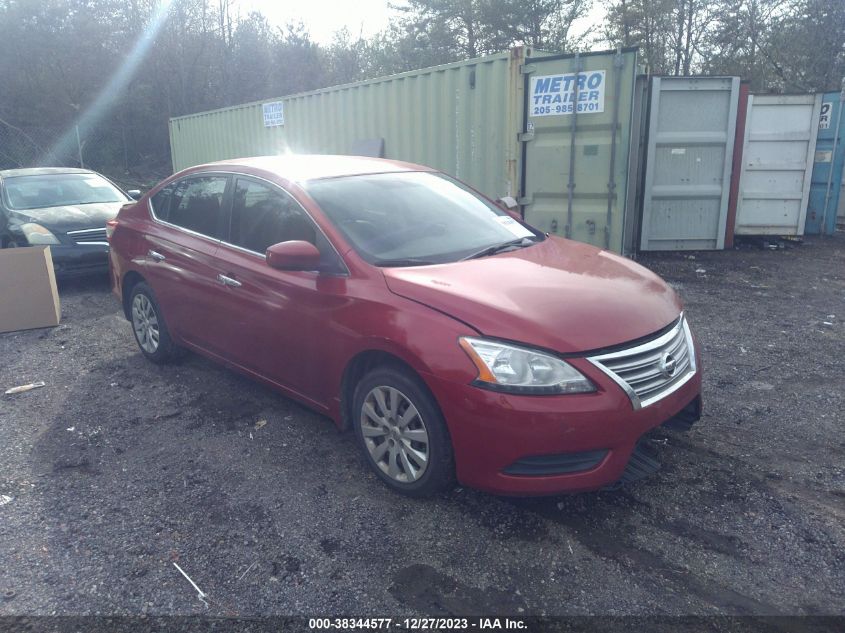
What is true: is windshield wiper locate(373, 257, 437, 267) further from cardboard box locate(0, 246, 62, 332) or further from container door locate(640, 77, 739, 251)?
container door locate(640, 77, 739, 251)

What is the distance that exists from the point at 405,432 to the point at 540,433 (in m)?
0.71

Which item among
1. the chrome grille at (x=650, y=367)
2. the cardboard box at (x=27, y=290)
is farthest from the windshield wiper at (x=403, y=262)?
the cardboard box at (x=27, y=290)

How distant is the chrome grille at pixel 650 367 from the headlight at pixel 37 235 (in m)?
7.19

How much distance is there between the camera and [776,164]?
1015 centimetres

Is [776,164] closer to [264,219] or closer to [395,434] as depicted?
[264,219]

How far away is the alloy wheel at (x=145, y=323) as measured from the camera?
514 cm

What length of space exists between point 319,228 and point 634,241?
7129 mm

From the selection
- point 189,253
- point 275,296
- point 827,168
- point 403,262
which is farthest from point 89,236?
point 827,168

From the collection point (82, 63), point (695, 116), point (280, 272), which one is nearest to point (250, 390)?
point (280, 272)

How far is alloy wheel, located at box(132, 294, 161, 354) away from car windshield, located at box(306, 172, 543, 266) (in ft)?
6.93

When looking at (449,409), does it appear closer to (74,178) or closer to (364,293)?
(364,293)

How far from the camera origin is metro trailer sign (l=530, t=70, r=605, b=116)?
7.42 meters

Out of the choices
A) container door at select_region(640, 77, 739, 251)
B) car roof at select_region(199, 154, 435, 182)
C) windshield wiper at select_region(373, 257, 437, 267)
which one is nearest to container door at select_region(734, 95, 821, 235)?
container door at select_region(640, 77, 739, 251)

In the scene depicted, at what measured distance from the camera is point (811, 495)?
125 inches
